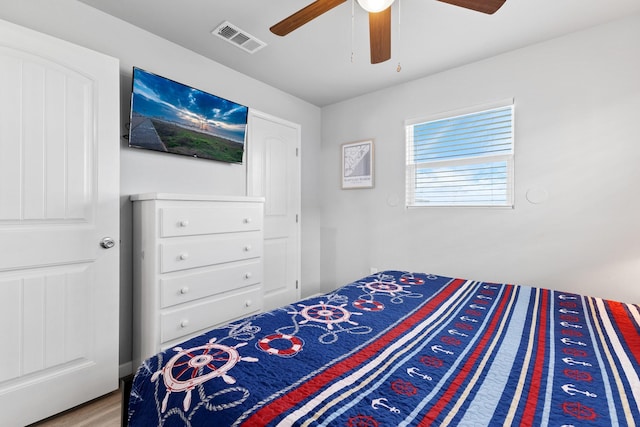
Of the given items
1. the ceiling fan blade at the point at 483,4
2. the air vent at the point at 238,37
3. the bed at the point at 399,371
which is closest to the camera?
the bed at the point at 399,371

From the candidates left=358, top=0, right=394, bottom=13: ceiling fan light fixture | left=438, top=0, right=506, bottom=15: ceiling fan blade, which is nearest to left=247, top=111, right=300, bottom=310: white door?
left=358, top=0, right=394, bottom=13: ceiling fan light fixture

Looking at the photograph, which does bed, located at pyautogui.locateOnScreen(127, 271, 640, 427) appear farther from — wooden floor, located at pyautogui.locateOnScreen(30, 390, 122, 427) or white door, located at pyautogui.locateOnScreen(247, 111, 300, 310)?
white door, located at pyautogui.locateOnScreen(247, 111, 300, 310)

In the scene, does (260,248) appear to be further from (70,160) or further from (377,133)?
(377,133)

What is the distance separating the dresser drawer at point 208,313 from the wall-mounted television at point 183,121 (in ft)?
4.00

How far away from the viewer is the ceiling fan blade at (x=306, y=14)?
58.5 inches

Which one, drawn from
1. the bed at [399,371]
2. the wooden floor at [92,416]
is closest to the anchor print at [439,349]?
the bed at [399,371]

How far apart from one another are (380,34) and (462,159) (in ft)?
5.15

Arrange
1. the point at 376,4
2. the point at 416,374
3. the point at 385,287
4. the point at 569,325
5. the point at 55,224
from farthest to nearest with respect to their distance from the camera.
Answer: the point at 385,287
the point at 55,224
the point at 376,4
the point at 569,325
the point at 416,374

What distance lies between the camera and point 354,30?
86.5 inches

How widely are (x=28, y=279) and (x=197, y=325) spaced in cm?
97

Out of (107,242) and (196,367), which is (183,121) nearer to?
(107,242)

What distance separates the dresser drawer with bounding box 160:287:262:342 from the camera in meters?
1.93

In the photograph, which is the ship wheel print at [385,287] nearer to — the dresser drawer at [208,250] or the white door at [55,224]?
the dresser drawer at [208,250]

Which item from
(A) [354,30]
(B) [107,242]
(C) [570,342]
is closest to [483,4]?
(A) [354,30]
